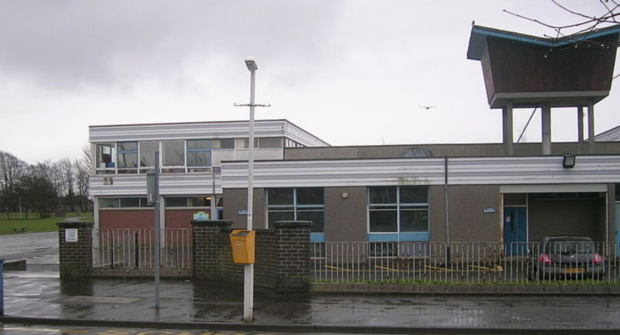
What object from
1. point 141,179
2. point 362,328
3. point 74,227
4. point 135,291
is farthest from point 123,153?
point 362,328

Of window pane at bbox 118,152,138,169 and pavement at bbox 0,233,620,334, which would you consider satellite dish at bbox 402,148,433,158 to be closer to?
pavement at bbox 0,233,620,334

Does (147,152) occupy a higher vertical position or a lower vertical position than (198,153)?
Result: higher

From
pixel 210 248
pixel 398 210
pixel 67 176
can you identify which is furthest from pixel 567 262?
pixel 67 176

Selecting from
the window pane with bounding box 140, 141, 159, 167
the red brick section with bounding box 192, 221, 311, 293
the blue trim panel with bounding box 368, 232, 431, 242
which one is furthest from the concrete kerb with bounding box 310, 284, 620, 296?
the window pane with bounding box 140, 141, 159, 167

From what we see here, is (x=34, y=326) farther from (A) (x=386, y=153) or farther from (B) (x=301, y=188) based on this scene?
(A) (x=386, y=153)

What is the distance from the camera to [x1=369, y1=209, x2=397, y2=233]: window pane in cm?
2373

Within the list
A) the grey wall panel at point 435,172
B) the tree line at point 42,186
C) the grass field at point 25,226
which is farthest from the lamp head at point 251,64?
the tree line at point 42,186

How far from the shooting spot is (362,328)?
10.2 meters

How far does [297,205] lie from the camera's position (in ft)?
80.2

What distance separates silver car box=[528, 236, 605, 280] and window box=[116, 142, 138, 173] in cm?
2696

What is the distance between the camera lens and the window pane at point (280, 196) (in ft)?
80.7

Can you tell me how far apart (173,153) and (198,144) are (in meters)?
1.75

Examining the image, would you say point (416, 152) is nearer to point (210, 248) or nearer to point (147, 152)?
point (210, 248)

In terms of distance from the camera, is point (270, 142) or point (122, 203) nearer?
point (270, 142)
